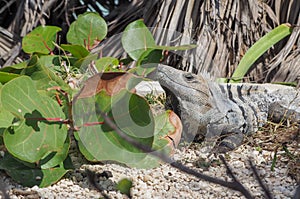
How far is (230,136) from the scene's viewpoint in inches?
A: 82.7

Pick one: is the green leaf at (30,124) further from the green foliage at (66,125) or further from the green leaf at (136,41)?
the green leaf at (136,41)

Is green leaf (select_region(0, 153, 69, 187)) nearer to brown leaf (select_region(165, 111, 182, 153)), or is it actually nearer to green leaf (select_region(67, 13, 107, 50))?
brown leaf (select_region(165, 111, 182, 153))

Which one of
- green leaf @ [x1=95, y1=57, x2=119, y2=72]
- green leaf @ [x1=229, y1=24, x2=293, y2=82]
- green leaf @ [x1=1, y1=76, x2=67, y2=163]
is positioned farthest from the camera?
green leaf @ [x1=229, y1=24, x2=293, y2=82]

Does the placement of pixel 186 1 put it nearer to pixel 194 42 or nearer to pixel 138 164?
pixel 194 42

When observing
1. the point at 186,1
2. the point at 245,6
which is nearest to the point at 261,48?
the point at 245,6

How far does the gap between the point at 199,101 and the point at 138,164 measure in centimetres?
45

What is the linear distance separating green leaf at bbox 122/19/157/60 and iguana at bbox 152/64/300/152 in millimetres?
175

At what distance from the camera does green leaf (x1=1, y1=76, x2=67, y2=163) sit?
1621 millimetres

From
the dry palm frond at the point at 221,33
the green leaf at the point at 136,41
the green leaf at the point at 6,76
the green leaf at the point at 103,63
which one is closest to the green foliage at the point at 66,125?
the green leaf at the point at 6,76

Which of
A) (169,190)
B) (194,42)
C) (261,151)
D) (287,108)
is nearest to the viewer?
(169,190)

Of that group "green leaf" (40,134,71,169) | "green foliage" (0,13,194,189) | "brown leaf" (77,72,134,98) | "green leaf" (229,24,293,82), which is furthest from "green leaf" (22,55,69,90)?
"green leaf" (229,24,293,82)

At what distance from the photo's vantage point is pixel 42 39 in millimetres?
2389

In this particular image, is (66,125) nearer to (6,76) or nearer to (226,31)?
(6,76)

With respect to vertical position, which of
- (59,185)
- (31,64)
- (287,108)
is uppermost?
(31,64)
